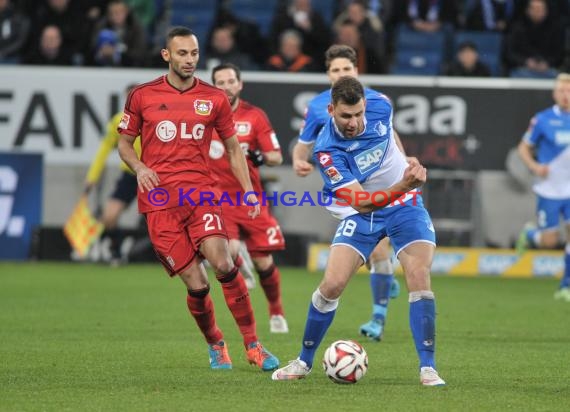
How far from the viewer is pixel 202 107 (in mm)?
8625

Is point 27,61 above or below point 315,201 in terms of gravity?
above

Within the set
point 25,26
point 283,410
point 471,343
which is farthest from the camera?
point 25,26

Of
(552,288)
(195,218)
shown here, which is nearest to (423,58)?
(552,288)

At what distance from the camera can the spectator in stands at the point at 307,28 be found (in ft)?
63.0

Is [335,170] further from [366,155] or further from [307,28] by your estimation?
[307,28]

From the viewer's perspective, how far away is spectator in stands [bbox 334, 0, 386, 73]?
1870 centimetres

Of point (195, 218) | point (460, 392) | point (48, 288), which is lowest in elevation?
point (48, 288)

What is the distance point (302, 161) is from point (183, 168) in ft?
5.22

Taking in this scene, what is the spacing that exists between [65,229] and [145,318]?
21.4 ft

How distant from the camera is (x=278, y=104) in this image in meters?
18.2

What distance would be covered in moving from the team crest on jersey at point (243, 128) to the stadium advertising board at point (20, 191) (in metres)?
7.62

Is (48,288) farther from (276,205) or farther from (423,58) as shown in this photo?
(423,58)

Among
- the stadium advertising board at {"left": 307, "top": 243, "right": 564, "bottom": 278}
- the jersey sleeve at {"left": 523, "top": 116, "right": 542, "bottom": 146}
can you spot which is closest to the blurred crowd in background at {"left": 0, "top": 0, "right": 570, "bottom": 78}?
the stadium advertising board at {"left": 307, "top": 243, "right": 564, "bottom": 278}

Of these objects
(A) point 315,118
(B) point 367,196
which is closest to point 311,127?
(A) point 315,118
